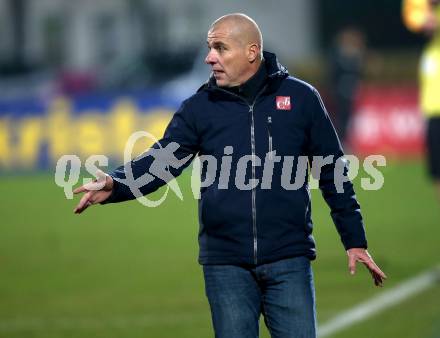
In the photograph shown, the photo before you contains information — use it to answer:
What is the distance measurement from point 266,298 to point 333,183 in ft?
2.04

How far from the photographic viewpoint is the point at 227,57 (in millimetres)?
5855

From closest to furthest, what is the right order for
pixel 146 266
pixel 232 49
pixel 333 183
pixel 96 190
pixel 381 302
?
pixel 96 190
pixel 232 49
pixel 333 183
pixel 381 302
pixel 146 266

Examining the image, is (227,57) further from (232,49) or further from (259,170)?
(259,170)

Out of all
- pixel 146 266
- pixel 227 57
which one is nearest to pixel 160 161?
pixel 227 57

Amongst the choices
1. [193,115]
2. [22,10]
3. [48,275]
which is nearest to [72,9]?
[22,10]

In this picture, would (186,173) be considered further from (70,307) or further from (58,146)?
(70,307)

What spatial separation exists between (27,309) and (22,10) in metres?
34.3

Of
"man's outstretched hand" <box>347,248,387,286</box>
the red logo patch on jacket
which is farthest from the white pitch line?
the red logo patch on jacket

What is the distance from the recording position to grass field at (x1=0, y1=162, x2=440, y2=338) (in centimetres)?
918

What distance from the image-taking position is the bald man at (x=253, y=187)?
19.1 ft

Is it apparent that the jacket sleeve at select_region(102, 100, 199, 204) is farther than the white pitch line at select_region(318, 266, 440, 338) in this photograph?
No

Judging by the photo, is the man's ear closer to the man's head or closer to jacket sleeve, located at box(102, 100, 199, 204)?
the man's head

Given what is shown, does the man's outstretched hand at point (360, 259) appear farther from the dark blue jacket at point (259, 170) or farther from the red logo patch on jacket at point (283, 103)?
the red logo patch on jacket at point (283, 103)

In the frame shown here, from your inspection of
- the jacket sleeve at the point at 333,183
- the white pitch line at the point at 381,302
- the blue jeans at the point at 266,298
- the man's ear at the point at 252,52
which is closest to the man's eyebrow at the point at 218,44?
the man's ear at the point at 252,52
